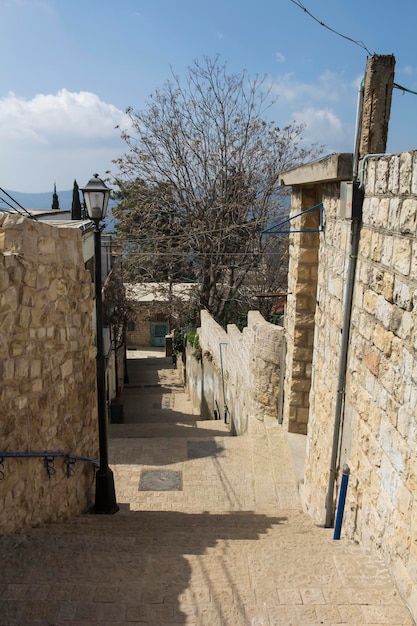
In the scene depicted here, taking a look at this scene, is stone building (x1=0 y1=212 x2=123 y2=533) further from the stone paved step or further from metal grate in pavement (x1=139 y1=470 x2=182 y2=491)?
the stone paved step

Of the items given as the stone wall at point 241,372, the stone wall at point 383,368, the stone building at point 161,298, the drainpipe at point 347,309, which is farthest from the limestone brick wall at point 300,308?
the stone building at point 161,298

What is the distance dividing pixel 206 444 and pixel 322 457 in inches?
141

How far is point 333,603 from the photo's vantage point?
2953 millimetres

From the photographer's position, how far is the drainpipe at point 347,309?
3955 mm

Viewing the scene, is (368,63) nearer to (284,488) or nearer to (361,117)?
(361,117)

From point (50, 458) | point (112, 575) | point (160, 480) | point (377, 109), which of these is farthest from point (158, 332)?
point (112, 575)

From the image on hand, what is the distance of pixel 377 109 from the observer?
3979 millimetres

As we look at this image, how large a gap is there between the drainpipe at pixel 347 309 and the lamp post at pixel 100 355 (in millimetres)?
2483

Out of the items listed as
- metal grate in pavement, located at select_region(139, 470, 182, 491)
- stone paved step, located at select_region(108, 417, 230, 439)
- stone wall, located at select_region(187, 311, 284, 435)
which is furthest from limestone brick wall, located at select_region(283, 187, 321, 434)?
stone paved step, located at select_region(108, 417, 230, 439)

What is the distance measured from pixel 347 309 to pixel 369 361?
0.64m

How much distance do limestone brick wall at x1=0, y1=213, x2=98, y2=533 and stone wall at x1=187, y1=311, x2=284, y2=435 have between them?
3.58 m

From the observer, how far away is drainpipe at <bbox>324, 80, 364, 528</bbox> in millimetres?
3955

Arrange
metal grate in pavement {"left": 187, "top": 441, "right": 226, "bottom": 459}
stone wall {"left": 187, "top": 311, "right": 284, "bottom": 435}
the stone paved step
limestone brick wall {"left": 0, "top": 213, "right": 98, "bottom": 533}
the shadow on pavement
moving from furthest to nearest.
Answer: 1. the stone paved step
2. stone wall {"left": 187, "top": 311, "right": 284, "bottom": 435}
3. metal grate in pavement {"left": 187, "top": 441, "right": 226, "bottom": 459}
4. limestone brick wall {"left": 0, "top": 213, "right": 98, "bottom": 533}
5. the shadow on pavement

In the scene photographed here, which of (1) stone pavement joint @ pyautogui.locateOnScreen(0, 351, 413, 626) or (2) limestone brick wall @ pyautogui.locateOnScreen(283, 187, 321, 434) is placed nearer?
(1) stone pavement joint @ pyautogui.locateOnScreen(0, 351, 413, 626)
